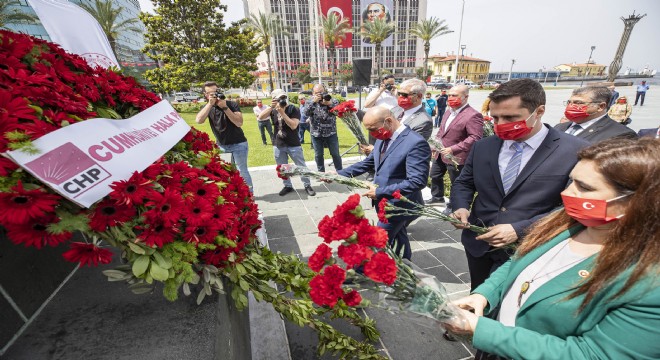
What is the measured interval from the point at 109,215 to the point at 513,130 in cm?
230

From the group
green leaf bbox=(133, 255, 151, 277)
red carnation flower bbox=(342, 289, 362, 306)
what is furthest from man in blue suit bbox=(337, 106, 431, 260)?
green leaf bbox=(133, 255, 151, 277)

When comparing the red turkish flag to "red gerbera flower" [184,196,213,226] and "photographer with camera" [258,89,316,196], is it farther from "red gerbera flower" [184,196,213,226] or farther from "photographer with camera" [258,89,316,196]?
"red gerbera flower" [184,196,213,226]

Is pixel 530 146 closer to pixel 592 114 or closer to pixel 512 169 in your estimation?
pixel 512 169

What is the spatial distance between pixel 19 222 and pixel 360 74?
8305 mm

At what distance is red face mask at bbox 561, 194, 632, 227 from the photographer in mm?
1103

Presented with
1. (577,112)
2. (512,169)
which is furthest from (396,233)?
(577,112)

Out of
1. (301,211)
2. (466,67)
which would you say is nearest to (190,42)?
(301,211)

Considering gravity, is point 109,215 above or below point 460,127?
above

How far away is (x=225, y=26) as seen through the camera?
25344 mm

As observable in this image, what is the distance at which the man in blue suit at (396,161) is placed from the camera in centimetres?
255

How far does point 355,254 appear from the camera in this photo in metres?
1.04

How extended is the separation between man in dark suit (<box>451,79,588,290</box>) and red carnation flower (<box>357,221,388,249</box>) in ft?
3.83

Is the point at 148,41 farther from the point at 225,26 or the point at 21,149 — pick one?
the point at 21,149

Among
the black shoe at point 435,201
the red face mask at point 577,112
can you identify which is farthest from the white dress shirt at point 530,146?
the black shoe at point 435,201
